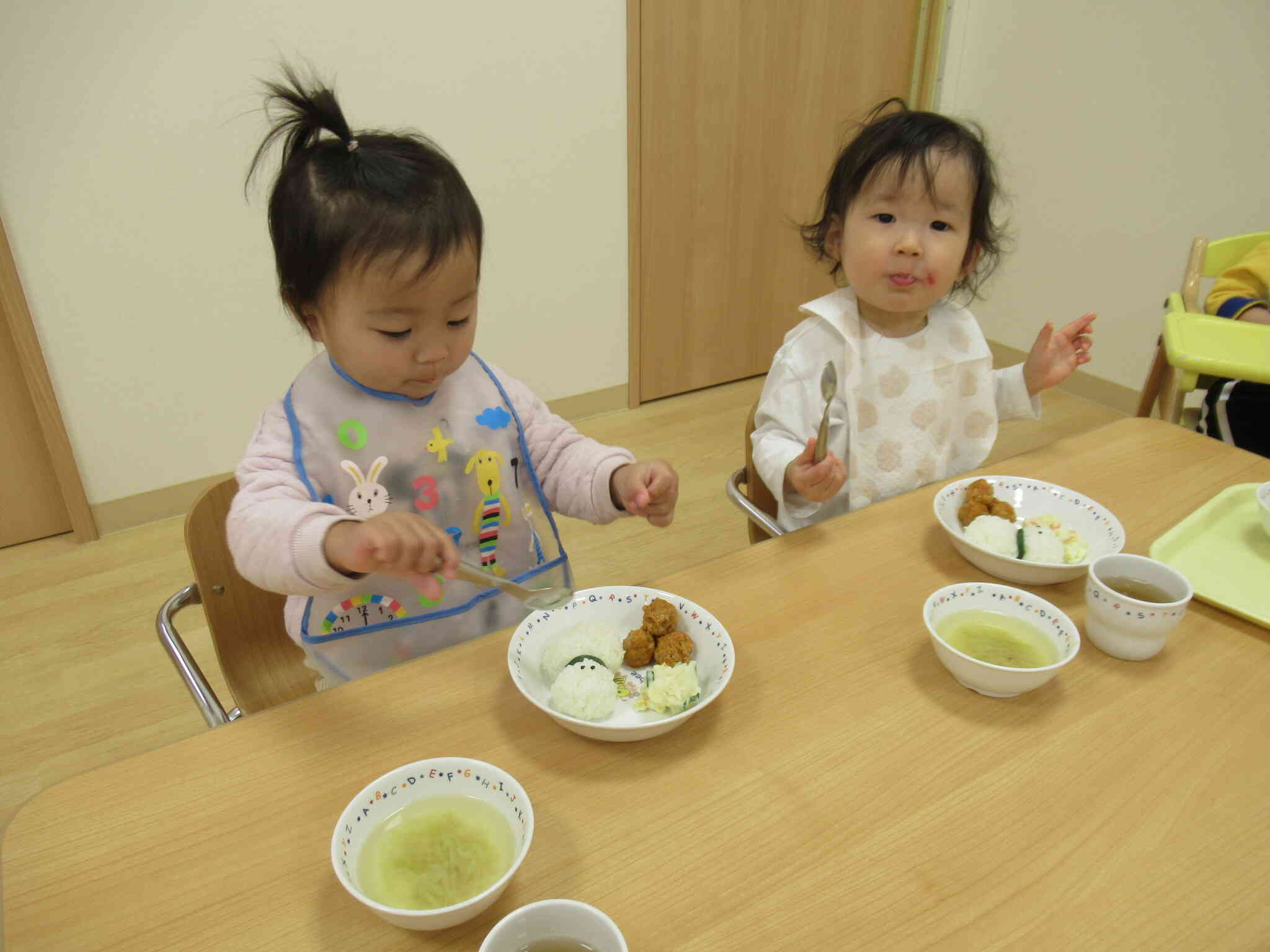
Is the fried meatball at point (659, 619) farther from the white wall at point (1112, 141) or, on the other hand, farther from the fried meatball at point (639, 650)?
the white wall at point (1112, 141)

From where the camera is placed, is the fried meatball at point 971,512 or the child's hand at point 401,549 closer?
the child's hand at point 401,549

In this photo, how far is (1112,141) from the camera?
2.93 metres

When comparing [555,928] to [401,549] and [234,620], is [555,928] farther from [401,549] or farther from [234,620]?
[234,620]

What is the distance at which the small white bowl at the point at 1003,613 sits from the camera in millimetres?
747

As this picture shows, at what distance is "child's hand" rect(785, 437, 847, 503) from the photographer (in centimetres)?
100

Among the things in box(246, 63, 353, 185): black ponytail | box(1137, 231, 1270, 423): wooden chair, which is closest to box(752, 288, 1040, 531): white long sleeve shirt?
box(1137, 231, 1270, 423): wooden chair

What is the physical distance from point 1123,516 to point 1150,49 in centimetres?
248

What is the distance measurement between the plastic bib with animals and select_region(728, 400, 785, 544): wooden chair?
0.93 feet

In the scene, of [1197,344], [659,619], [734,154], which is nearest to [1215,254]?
[1197,344]

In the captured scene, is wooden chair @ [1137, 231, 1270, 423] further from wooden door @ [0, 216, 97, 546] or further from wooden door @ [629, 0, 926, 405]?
wooden door @ [0, 216, 97, 546]

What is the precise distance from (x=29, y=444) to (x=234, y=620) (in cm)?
169

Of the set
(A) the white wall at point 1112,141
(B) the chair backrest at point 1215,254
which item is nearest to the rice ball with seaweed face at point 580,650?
(B) the chair backrest at point 1215,254

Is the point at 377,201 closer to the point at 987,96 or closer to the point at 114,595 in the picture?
the point at 114,595

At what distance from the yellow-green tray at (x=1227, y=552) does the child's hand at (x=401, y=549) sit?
81 cm
